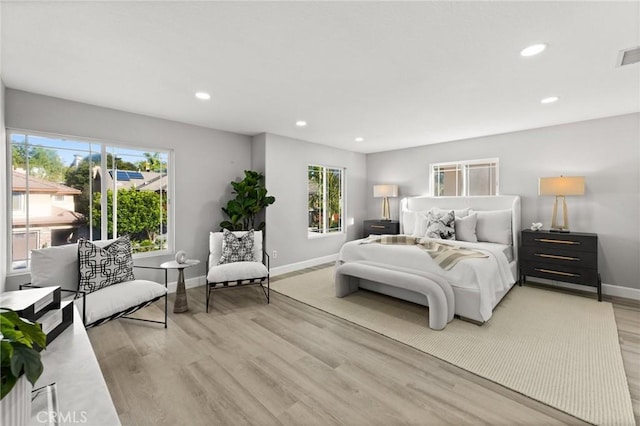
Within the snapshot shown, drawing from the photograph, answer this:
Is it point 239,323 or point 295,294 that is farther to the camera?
point 295,294

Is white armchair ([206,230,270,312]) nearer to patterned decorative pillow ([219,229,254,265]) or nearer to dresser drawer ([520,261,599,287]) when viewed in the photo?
patterned decorative pillow ([219,229,254,265])

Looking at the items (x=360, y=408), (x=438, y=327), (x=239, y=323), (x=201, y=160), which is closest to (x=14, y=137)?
(x=201, y=160)

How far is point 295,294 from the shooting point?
12.8ft

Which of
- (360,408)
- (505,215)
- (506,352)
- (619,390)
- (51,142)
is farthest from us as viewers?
(505,215)

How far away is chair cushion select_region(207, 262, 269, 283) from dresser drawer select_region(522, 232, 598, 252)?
3.83 m

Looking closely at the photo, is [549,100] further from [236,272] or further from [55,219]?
[55,219]

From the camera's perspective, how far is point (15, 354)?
0.65m

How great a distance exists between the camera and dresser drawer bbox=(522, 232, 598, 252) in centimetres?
363

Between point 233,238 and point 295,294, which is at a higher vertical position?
point 233,238

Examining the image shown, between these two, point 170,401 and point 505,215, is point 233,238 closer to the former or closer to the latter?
point 170,401

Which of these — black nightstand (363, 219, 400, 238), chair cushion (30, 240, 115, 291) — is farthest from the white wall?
black nightstand (363, 219, 400, 238)

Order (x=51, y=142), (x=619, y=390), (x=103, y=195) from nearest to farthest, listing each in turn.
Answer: (x=619, y=390) < (x=51, y=142) < (x=103, y=195)

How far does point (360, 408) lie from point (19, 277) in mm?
Answer: 3695

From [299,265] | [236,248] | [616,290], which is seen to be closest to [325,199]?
[299,265]
